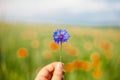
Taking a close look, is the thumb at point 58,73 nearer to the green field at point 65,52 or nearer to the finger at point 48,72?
the finger at point 48,72

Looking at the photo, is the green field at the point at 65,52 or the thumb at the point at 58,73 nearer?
the thumb at the point at 58,73

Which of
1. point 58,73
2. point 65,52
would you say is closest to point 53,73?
point 58,73

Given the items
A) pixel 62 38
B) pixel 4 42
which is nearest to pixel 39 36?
pixel 4 42

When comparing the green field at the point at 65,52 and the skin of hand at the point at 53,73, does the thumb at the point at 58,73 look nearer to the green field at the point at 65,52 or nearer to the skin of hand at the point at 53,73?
the skin of hand at the point at 53,73

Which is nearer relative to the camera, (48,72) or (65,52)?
(48,72)

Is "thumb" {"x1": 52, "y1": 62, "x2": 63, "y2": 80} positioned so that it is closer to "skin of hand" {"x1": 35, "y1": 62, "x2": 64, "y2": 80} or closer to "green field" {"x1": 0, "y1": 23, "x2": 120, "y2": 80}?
"skin of hand" {"x1": 35, "y1": 62, "x2": 64, "y2": 80}

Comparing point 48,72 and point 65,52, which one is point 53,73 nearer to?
point 48,72

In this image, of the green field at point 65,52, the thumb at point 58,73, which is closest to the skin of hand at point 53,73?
the thumb at point 58,73
